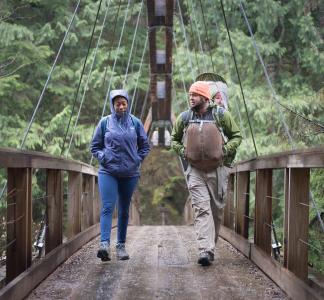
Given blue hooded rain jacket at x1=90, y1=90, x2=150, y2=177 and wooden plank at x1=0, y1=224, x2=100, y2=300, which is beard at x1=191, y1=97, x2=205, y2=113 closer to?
blue hooded rain jacket at x1=90, y1=90, x2=150, y2=177

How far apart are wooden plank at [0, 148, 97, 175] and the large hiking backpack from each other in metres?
0.95

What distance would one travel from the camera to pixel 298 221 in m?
3.35

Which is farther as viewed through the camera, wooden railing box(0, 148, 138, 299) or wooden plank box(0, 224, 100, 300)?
wooden railing box(0, 148, 138, 299)

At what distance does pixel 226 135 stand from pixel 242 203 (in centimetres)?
108

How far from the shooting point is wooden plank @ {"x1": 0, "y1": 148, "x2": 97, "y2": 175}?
9.49 ft

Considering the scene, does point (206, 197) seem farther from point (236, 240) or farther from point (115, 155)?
point (236, 240)

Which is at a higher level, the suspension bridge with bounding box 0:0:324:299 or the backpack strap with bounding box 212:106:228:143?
the backpack strap with bounding box 212:106:228:143

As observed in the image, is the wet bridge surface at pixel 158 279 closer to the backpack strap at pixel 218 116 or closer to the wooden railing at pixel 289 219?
the wooden railing at pixel 289 219

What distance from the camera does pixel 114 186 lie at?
15.3 feet

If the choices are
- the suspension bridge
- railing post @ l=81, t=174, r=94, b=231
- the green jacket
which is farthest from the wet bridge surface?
railing post @ l=81, t=174, r=94, b=231

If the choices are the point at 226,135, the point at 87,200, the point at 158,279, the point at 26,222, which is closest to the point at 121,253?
the point at 158,279

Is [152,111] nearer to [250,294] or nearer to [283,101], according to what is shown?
[283,101]

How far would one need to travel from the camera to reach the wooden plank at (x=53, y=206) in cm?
440

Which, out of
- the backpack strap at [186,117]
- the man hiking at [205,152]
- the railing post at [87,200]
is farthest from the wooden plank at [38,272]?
the backpack strap at [186,117]
